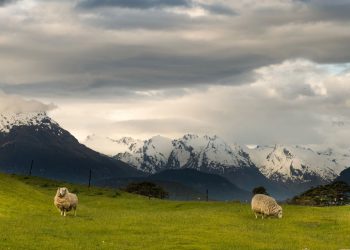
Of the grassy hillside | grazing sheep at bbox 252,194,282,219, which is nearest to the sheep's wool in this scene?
grazing sheep at bbox 252,194,282,219

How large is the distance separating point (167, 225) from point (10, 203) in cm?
2687

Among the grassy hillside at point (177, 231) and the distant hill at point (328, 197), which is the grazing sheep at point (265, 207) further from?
the distant hill at point (328, 197)

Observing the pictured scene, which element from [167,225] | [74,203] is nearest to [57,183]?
[74,203]

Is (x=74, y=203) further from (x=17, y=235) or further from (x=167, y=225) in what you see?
(x=17, y=235)

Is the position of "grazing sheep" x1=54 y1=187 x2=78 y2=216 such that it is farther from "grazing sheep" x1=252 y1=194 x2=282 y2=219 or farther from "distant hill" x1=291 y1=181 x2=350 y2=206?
"distant hill" x1=291 y1=181 x2=350 y2=206

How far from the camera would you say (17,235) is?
46438 millimetres

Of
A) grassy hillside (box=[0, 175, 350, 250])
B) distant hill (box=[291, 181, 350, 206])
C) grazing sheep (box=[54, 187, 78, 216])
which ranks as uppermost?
distant hill (box=[291, 181, 350, 206])

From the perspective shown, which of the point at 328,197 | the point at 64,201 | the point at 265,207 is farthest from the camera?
the point at 328,197

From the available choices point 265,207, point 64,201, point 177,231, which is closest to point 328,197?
point 265,207

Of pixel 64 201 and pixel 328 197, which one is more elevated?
pixel 328 197

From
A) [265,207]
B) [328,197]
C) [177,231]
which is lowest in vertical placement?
[177,231]

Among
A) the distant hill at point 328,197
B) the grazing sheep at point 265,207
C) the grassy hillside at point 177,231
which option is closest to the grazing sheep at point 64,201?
the grassy hillside at point 177,231

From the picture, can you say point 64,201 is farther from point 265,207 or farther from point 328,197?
point 328,197

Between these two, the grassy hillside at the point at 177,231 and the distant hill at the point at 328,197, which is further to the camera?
the distant hill at the point at 328,197
